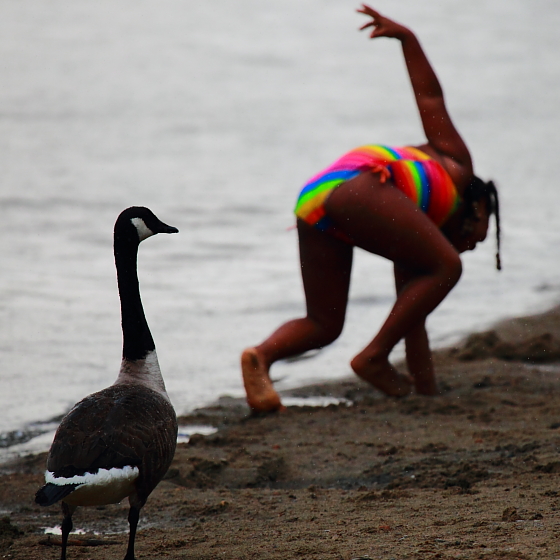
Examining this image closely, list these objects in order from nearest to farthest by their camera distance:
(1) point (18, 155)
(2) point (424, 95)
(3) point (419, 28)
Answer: (2) point (424, 95) → (1) point (18, 155) → (3) point (419, 28)

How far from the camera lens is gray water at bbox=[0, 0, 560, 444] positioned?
7645 mm

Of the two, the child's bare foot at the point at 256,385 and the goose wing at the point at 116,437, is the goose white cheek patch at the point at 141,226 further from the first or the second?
the child's bare foot at the point at 256,385

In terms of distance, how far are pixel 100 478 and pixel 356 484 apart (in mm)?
1658

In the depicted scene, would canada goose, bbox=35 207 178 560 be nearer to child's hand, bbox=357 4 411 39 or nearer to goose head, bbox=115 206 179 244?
goose head, bbox=115 206 179 244

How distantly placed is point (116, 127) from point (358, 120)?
4164 millimetres

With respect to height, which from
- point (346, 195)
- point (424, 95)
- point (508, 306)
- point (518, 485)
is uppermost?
point (424, 95)

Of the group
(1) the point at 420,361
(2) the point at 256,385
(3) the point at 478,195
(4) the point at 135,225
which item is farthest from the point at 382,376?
(4) the point at 135,225

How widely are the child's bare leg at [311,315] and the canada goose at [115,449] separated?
159 cm

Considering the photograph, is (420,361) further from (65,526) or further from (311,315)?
(65,526)

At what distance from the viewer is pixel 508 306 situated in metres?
8.62

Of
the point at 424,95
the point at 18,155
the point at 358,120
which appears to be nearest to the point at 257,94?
the point at 358,120

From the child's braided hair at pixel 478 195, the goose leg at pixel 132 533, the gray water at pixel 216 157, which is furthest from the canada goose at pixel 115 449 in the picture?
the child's braided hair at pixel 478 195

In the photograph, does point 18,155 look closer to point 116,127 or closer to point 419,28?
point 116,127

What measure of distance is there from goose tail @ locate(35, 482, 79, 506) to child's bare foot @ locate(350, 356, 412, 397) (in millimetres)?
2656
